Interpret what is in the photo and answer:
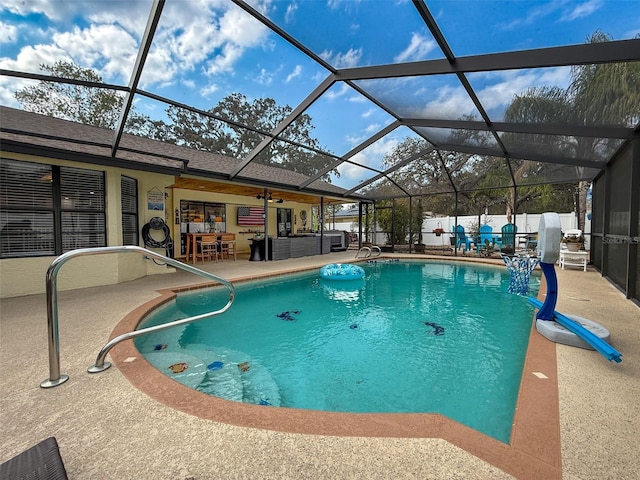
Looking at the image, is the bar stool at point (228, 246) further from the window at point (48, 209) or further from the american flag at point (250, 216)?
the window at point (48, 209)

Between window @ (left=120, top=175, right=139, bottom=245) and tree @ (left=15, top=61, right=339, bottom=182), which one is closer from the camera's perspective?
window @ (left=120, top=175, right=139, bottom=245)

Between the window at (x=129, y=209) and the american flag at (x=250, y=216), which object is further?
the american flag at (x=250, y=216)

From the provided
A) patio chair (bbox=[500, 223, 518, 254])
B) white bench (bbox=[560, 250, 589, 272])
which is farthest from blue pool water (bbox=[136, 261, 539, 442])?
patio chair (bbox=[500, 223, 518, 254])

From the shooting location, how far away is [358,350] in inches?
144

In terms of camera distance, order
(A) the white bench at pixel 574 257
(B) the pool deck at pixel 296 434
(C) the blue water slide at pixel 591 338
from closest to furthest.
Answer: (B) the pool deck at pixel 296 434
(C) the blue water slide at pixel 591 338
(A) the white bench at pixel 574 257

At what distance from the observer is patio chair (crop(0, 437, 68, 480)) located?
1.28m

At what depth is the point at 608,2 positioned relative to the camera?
2891 millimetres

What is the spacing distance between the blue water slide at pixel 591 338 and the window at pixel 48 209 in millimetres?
7755

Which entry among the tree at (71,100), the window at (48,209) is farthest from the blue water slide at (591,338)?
the tree at (71,100)

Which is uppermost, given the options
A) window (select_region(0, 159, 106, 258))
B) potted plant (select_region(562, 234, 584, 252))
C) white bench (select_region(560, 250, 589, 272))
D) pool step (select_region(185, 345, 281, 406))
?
window (select_region(0, 159, 106, 258))

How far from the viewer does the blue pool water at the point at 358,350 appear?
8.58 ft

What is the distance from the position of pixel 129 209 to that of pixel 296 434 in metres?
7.07

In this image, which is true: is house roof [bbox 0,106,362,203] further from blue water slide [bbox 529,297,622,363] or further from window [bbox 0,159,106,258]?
blue water slide [bbox 529,297,622,363]

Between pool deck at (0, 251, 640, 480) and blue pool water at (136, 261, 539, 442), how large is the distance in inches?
20.1
